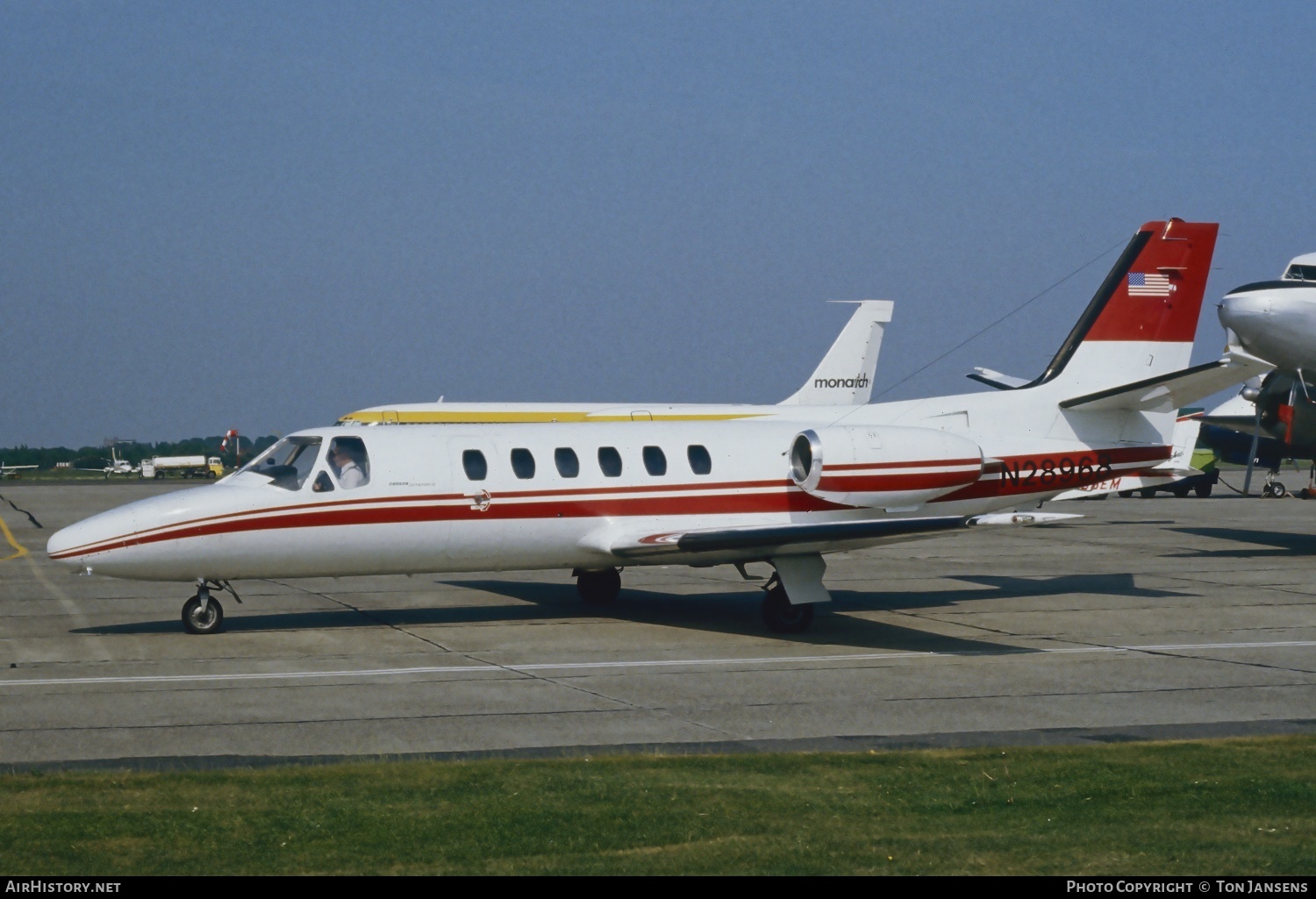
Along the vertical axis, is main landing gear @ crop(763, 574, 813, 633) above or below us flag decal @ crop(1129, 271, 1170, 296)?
below

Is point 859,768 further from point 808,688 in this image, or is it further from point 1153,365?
point 1153,365

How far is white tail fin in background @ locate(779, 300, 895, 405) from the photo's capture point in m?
47.4

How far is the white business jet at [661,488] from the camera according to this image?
15.8 m

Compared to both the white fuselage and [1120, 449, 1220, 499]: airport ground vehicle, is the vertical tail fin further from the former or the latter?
[1120, 449, 1220, 499]: airport ground vehicle

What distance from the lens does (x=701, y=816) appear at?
7.94 metres

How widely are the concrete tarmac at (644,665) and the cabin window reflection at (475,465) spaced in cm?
192

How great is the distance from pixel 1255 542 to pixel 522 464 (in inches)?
781

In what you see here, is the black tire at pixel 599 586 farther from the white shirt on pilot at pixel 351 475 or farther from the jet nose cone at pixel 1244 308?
the jet nose cone at pixel 1244 308

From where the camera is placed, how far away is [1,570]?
80.0 ft

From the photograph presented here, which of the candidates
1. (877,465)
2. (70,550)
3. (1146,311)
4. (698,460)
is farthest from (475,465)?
(1146,311)

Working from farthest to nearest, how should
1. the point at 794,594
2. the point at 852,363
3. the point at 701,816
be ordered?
the point at 852,363 < the point at 794,594 < the point at 701,816

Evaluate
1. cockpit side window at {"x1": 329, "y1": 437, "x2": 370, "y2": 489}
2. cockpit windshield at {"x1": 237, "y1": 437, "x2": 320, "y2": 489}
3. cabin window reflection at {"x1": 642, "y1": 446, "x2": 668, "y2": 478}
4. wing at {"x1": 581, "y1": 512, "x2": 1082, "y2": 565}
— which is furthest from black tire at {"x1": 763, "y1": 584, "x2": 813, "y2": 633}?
cockpit windshield at {"x1": 237, "y1": 437, "x2": 320, "y2": 489}

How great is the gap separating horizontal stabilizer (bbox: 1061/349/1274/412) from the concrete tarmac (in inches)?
112

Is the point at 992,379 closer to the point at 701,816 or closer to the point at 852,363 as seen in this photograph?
the point at 852,363
